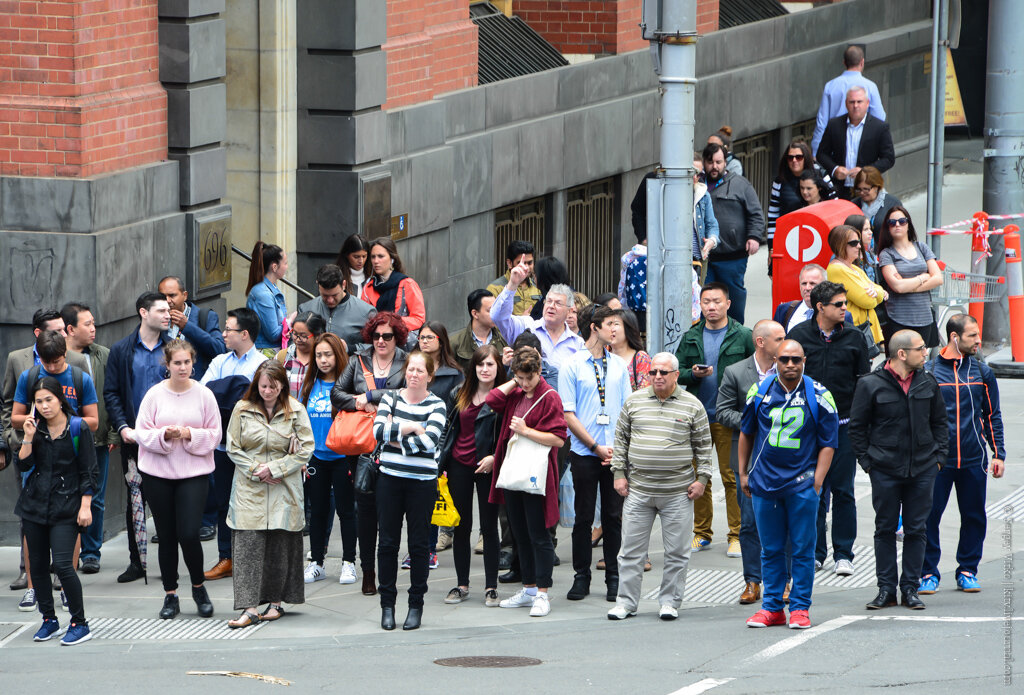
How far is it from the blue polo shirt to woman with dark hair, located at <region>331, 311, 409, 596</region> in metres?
1.03

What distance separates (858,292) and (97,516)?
5.32 m

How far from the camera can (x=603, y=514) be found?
11281mm

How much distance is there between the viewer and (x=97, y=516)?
12.0 m

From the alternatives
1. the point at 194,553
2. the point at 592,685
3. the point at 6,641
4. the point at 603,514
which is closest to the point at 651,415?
the point at 603,514

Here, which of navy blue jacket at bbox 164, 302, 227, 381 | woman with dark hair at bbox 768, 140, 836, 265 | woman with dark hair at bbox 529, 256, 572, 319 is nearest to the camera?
navy blue jacket at bbox 164, 302, 227, 381

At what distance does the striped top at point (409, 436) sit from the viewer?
10.4 meters

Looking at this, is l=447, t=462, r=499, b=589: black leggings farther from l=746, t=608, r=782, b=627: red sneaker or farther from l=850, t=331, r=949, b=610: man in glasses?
l=850, t=331, r=949, b=610: man in glasses

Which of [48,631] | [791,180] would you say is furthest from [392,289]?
[791,180]

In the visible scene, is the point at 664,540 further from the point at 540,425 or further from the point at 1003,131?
the point at 1003,131

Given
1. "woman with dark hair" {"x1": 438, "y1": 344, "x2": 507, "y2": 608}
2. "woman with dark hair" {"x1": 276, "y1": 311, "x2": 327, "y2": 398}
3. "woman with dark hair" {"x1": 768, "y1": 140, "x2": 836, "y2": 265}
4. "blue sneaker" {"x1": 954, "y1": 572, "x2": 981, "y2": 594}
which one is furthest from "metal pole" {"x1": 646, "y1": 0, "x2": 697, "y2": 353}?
"woman with dark hair" {"x1": 768, "y1": 140, "x2": 836, "y2": 265}

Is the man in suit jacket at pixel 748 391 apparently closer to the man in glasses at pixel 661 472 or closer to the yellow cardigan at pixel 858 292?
the man in glasses at pixel 661 472

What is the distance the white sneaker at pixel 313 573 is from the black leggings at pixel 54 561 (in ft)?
5.47

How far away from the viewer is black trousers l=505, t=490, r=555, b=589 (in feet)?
35.6

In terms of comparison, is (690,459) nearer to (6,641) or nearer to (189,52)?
(6,641)
